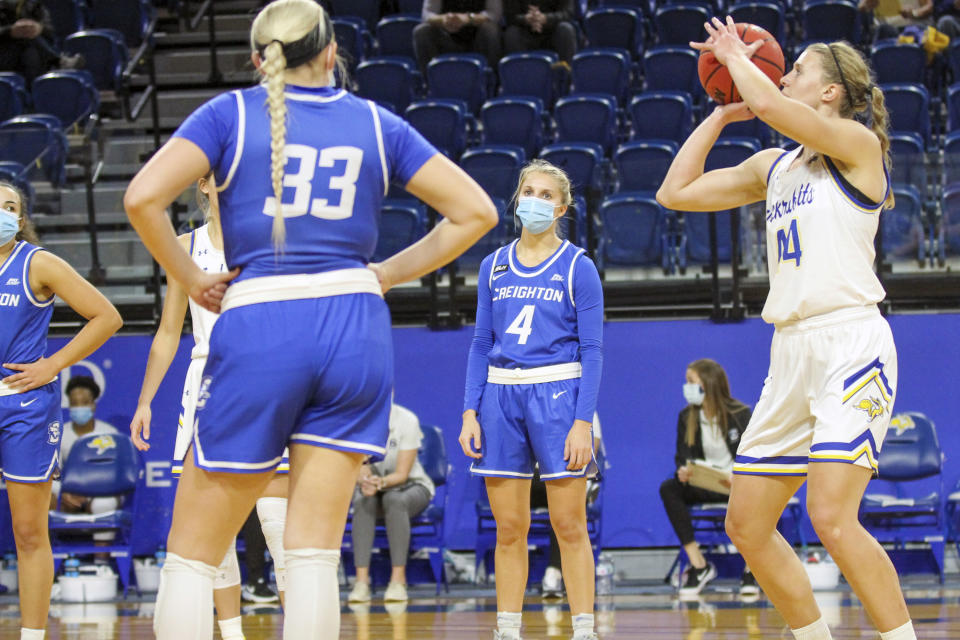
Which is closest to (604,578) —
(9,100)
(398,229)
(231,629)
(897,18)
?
(398,229)

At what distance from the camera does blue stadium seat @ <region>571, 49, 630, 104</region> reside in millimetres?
11562

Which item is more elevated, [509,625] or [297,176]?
[297,176]

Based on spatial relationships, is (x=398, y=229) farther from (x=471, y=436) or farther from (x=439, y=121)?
(x=471, y=436)

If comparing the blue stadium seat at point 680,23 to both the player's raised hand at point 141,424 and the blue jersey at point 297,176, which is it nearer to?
the player's raised hand at point 141,424

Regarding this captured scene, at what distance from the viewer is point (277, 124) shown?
107 inches

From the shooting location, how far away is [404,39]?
1288 cm

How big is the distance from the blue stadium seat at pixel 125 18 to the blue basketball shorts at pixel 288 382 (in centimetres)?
1187

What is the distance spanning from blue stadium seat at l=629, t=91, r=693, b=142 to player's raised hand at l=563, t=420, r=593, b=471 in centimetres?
586

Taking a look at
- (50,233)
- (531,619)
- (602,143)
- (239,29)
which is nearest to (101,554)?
(50,233)

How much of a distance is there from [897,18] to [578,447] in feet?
28.5

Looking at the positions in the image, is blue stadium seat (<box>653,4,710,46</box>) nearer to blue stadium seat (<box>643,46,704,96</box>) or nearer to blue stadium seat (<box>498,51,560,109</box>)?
blue stadium seat (<box>643,46,704,96</box>)

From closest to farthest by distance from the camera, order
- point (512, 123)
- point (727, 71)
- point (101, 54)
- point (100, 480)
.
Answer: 1. point (727, 71)
2. point (100, 480)
3. point (512, 123)
4. point (101, 54)

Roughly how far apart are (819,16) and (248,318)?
33.6 feet

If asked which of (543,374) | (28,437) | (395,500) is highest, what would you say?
(543,374)
